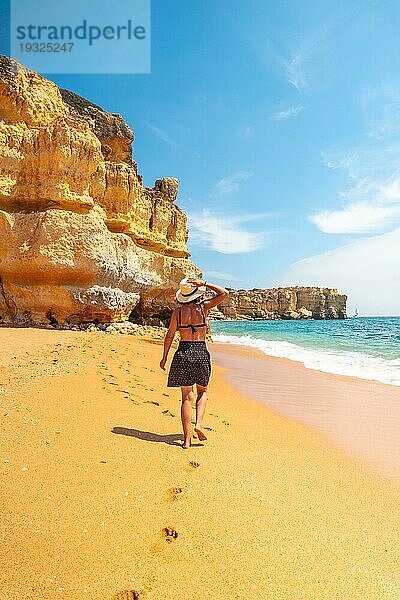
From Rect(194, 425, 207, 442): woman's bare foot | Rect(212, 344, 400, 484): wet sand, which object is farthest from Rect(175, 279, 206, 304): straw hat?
Rect(212, 344, 400, 484): wet sand

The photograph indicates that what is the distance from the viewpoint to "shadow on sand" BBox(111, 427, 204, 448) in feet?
12.2

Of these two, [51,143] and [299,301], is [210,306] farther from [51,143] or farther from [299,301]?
[299,301]

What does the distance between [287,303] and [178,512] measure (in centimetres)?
9645

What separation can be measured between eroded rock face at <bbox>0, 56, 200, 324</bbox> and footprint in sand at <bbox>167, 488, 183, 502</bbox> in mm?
14095

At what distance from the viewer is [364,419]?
5.25 meters

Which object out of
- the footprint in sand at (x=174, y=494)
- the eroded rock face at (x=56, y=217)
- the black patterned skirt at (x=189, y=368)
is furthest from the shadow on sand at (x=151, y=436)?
the eroded rock face at (x=56, y=217)

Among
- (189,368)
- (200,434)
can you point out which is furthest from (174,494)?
(189,368)

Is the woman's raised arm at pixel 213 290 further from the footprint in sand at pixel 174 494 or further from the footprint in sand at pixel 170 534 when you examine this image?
the footprint in sand at pixel 170 534

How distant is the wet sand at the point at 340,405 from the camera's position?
13.3 ft

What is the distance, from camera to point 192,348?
13.4ft

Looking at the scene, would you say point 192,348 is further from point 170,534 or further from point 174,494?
point 170,534

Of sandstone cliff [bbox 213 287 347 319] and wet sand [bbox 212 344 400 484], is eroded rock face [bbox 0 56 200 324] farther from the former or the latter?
sandstone cliff [bbox 213 287 347 319]

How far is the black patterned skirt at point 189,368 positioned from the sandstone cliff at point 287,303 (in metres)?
87.1

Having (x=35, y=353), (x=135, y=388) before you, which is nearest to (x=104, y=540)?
(x=135, y=388)
